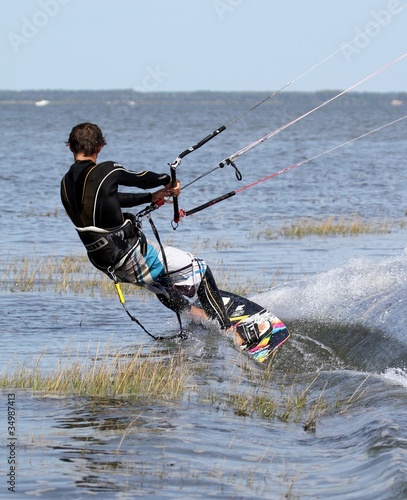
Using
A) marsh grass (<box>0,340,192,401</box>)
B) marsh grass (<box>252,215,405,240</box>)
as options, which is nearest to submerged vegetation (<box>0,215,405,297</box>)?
marsh grass (<box>252,215,405,240</box>)

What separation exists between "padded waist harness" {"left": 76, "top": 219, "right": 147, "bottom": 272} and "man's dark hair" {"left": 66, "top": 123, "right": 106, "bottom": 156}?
699 mm

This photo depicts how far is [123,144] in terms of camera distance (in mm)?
63469

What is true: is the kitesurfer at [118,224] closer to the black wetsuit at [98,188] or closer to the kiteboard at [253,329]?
the black wetsuit at [98,188]

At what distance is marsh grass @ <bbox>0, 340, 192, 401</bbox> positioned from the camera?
8914mm

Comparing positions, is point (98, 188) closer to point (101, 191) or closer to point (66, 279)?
point (101, 191)

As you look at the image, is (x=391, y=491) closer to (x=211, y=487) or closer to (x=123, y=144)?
(x=211, y=487)

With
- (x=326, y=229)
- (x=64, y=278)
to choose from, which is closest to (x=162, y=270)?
(x=64, y=278)

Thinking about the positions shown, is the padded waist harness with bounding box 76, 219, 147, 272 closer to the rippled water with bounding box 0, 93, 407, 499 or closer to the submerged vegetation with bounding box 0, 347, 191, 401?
the submerged vegetation with bounding box 0, 347, 191, 401

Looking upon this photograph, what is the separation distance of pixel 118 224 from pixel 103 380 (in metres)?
1.51

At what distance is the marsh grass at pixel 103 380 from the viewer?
8.91 meters

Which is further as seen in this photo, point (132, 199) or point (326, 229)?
point (326, 229)

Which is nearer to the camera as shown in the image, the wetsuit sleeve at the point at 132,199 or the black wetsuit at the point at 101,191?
the black wetsuit at the point at 101,191

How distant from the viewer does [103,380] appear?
9031 mm

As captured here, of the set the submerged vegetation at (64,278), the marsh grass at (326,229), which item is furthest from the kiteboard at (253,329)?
the marsh grass at (326,229)
